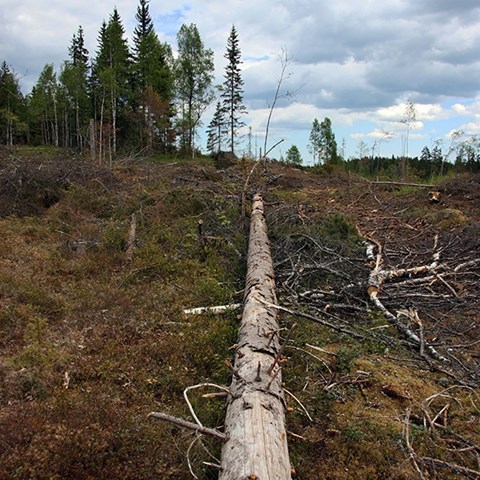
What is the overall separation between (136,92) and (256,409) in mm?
37895

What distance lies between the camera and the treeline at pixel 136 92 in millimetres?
34594

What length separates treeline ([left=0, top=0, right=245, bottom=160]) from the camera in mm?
34594

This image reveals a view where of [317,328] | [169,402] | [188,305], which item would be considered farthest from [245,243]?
[169,402]

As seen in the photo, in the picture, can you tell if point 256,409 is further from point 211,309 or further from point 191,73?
point 191,73

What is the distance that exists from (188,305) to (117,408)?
2386mm

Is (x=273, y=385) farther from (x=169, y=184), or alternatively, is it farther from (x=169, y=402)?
(x=169, y=184)

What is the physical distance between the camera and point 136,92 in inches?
1446

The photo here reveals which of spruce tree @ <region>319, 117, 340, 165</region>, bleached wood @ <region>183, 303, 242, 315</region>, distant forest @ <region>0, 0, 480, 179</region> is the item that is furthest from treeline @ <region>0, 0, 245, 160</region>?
bleached wood @ <region>183, 303, 242, 315</region>

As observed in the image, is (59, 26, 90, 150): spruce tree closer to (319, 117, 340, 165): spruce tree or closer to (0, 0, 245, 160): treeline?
(0, 0, 245, 160): treeline

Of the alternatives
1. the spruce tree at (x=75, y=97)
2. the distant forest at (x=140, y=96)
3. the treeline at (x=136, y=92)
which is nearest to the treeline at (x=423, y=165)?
the distant forest at (x=140, y=96)

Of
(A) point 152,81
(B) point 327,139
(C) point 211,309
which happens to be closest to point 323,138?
(B) point 327,139

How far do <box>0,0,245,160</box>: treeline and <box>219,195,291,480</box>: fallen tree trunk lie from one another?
31045mm

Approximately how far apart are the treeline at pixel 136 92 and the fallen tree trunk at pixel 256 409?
3105 centimetres

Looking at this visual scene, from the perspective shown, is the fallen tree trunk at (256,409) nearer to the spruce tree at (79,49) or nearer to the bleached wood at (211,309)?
the bleached wood at (211,309)
